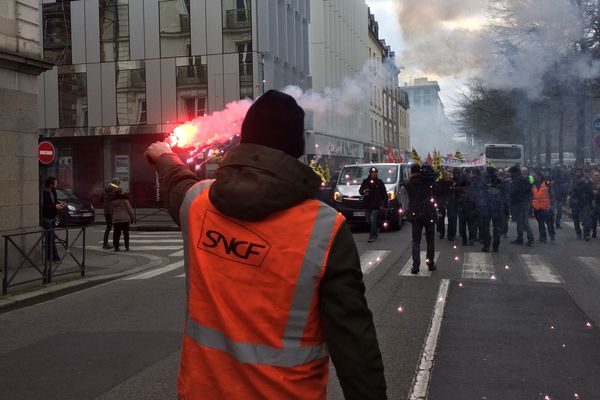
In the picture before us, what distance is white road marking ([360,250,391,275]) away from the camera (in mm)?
10141

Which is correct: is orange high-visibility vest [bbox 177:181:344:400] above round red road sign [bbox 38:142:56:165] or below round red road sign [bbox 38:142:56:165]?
below

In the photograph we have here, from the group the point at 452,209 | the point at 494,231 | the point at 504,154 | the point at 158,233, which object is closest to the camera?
the point at 494,231

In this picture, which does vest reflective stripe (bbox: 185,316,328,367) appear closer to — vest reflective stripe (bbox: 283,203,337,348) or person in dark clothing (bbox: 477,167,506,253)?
vest reflective stripe (bbox: 283,203,337,348)

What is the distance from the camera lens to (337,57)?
91.2ft

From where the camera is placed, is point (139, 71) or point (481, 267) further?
point (139, 71)

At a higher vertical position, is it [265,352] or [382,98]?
[382,98]

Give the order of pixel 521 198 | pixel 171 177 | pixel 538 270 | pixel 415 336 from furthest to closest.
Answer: pixel 521 198, pixel 538 270, pixel 415 336, pixel 171 177

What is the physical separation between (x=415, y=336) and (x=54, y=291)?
572cm

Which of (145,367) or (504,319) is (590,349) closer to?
(504,319)

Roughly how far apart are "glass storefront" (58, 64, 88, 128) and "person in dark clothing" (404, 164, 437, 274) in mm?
22021

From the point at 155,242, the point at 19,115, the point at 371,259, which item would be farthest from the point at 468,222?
the point at 19,115

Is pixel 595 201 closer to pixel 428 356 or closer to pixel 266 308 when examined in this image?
pixel 428 356

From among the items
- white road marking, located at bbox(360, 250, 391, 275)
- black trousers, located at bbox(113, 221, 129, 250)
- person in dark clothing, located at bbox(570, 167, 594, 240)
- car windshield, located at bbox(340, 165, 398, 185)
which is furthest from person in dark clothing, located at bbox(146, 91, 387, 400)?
car windshield, located at bbox(340, 165, 398, 185)

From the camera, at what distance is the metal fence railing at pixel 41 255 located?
8.89 m
